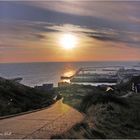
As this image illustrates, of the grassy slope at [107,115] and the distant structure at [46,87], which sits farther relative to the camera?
the distant structure at [46,87]

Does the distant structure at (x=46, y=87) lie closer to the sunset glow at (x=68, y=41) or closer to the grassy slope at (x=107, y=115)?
the grassy slope at (x=107, y=115)

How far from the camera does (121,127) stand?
21.1 feet

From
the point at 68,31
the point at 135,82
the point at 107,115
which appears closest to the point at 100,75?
the point at 135,82

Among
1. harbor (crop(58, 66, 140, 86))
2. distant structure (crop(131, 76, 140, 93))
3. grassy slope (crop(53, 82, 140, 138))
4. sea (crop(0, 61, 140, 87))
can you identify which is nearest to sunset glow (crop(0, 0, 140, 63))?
sea (crop(0, 61, 140, 87))

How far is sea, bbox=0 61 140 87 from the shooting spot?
7.13 meters

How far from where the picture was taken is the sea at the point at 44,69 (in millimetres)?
7133

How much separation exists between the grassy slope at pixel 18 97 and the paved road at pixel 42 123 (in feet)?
1.25

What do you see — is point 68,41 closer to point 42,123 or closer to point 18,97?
point 42,123

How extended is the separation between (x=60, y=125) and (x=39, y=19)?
2.20 meters

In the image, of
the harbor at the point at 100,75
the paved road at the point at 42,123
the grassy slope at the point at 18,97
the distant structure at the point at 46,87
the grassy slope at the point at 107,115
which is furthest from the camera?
the grassy slope at the point at 18,97

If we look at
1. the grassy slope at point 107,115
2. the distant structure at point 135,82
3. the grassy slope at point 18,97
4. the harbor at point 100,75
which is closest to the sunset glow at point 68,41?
the harbor at point 100,75

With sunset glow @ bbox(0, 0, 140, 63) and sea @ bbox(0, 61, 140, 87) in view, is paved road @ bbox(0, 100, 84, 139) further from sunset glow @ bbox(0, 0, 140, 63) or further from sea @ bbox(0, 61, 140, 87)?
sunset glow @ bbox(0, 0, 140, 63)

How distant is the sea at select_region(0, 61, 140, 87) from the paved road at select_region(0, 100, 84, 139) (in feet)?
2.10

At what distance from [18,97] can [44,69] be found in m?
1.37
